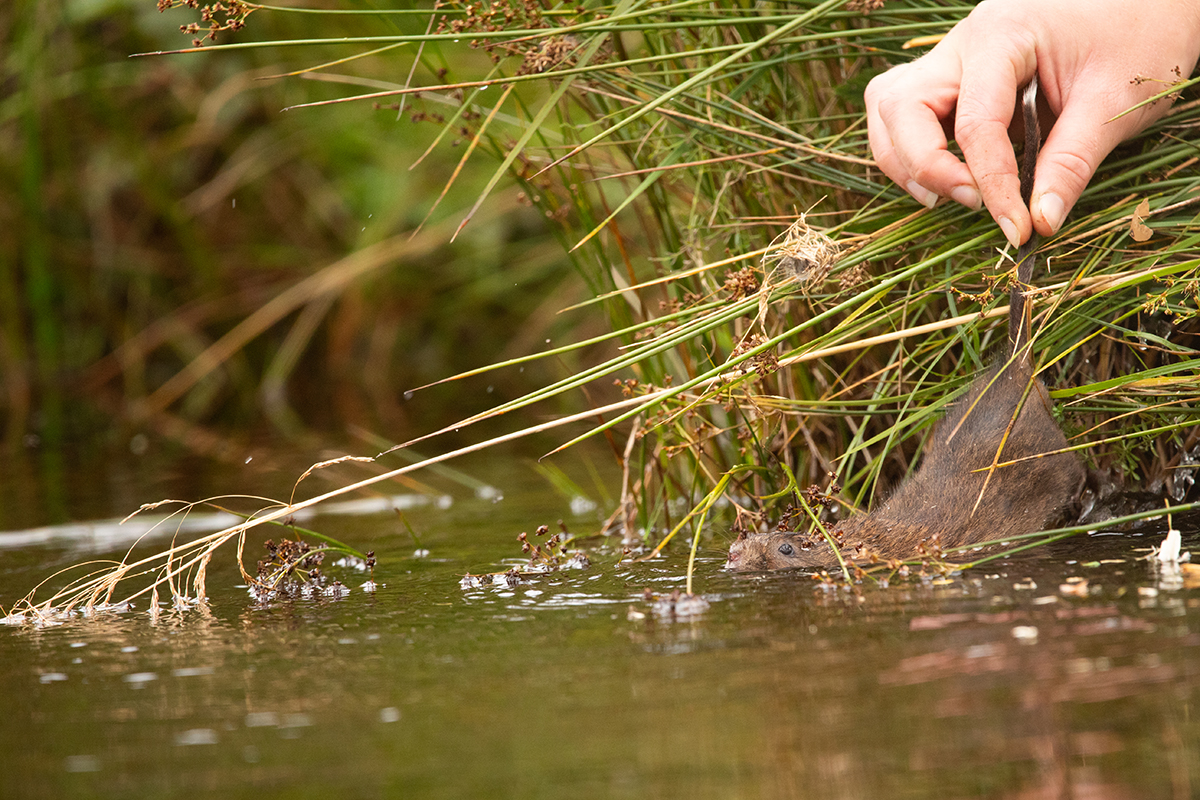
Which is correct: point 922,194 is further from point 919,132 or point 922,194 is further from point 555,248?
point 555,248

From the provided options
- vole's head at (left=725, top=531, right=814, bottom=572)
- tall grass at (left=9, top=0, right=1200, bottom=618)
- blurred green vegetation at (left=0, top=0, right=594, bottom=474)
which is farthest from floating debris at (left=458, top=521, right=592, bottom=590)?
blurred green vegetation at (left=0, top=0, right=594, bottom=474)

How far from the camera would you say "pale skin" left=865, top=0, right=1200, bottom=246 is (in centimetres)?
304

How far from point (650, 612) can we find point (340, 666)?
0.68 metres

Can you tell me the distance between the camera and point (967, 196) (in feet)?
10.2

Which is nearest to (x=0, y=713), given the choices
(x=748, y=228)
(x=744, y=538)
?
(x=744, y=538)

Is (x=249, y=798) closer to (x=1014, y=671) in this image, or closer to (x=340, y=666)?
(x=340, y=666)

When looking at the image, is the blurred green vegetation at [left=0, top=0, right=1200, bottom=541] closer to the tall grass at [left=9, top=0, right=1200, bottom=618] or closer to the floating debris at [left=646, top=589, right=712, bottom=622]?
the tall grass at [left=9, top=0, right=1200, bottom=618]

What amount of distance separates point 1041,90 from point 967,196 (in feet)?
1.29

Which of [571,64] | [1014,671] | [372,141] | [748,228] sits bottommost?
Result: [1014,671]

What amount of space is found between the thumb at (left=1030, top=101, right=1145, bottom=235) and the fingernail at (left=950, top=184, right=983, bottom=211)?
130 millimetres

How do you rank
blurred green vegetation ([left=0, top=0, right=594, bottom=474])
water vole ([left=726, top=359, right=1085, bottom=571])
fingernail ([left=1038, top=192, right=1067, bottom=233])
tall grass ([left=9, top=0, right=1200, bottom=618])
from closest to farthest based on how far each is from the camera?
1. fingernail ([left=1038, top=192, right=1067, bottom=233])
2. tall grass ([left=9, top=0, right=1200, bottom=618])
3. water vole ([left=726, top=359, right=1085, bottom=571])
4. blurred green vegetation ([left=0, top=0, right=594, bottom=474])

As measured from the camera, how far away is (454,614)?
9.80 feet

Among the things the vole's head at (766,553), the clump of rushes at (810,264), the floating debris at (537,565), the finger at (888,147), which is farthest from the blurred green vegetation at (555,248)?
the floating debris at (537,565)

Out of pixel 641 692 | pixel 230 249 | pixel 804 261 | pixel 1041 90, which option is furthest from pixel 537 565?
pixel 230 249
